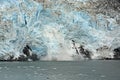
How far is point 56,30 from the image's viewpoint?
28.0 metres

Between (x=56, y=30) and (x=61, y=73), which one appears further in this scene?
(x=56, y=30)

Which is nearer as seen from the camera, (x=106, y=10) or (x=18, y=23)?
(x=18, y=23)

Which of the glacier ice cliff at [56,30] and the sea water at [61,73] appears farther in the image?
→ the glacier ice cliff at [56,30]

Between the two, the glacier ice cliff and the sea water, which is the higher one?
the glacier ice cliff

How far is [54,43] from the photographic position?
90.4ft

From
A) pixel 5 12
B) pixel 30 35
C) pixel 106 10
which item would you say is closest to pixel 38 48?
pixel 30 35

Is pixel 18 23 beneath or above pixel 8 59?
above

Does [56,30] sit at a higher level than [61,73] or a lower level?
higher

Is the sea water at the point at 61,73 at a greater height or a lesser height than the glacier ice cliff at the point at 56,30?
lesser

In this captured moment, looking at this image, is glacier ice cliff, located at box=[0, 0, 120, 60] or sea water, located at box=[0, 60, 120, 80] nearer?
sea water, located at box=[0, 60, 120, 80]

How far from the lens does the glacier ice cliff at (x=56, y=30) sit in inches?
1057

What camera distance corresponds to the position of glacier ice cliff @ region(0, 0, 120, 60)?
88.1 ft

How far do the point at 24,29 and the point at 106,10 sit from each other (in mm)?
6051

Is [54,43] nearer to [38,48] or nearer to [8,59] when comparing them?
[38,48]
